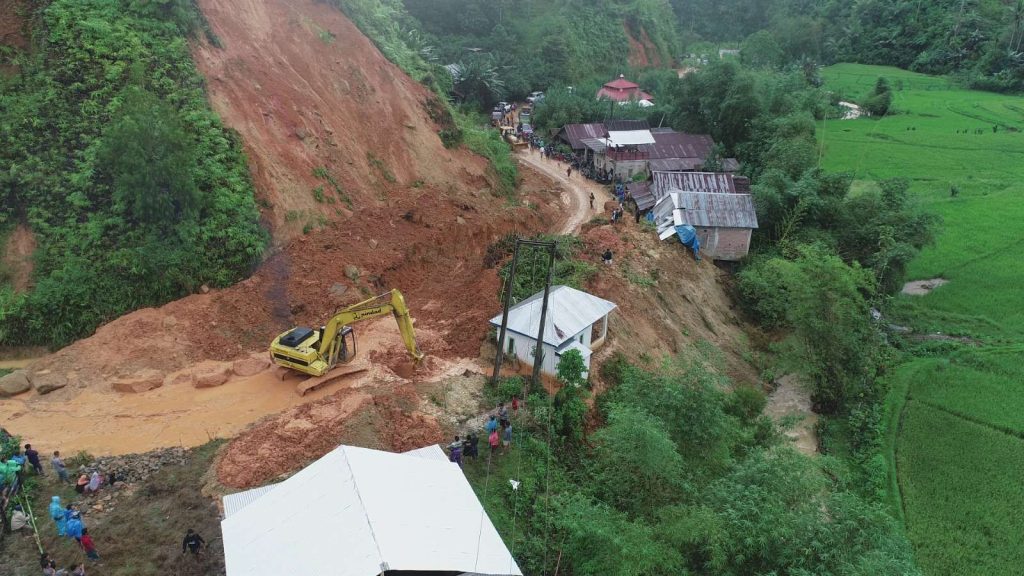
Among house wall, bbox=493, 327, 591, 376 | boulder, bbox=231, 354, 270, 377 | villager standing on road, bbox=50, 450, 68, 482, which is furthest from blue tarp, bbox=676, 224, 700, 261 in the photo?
villager standing on road, bbox=50, 450, 68, 482

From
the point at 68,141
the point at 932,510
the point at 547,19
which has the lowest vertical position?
the point at 932,510

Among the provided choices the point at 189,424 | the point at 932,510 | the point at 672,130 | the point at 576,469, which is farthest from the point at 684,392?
the point at 672,130

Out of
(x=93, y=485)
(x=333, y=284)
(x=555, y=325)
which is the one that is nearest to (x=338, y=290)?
(x=333, y=284)

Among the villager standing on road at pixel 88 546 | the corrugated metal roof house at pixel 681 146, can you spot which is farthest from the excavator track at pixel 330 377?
the corrugated metal roof house at pixel 681 146

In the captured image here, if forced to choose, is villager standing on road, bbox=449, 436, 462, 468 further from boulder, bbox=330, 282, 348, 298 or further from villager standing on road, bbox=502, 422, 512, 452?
boulder, bbox=330, 282, 348, 298

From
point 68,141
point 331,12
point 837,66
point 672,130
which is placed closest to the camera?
point 68,141

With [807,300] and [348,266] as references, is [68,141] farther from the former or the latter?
[807,300]

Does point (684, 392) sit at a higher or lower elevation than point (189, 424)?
higher

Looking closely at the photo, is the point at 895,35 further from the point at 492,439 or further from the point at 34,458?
the point at 34,458
